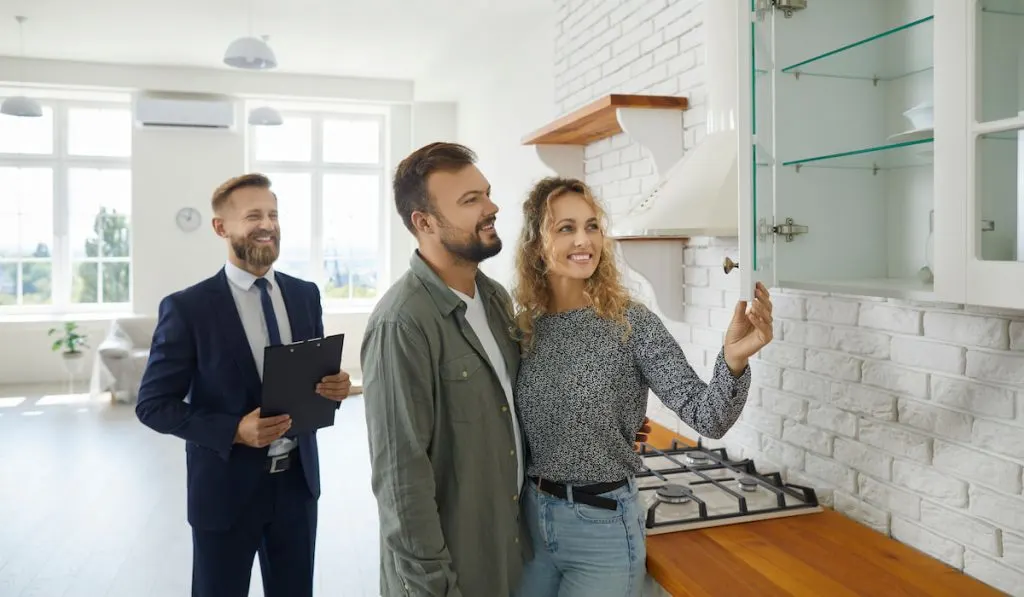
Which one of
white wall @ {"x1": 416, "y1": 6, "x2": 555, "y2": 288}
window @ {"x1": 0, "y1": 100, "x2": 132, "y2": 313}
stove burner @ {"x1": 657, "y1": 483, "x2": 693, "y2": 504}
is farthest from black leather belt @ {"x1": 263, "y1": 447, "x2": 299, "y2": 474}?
window @ {"x1": 0, "y1": 100, "x2": 132, "y2": 313}

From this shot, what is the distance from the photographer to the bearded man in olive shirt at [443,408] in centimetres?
143

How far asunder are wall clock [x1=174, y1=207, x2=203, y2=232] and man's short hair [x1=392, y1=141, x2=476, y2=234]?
7.40 metres

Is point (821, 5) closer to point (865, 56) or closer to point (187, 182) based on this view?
point (865, 56)

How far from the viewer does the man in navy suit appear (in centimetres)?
200

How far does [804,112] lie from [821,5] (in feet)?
0.77

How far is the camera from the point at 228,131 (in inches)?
328

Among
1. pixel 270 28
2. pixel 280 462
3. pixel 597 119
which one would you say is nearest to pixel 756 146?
pixel 597 119

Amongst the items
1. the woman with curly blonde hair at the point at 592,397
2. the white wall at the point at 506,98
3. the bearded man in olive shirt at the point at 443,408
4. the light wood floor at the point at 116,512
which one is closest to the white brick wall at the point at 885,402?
the woman with curly blonde hair at the point at 592,397

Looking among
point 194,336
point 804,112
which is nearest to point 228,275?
point 194,336

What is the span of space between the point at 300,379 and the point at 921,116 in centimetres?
160

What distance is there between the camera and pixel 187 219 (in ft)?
27.0

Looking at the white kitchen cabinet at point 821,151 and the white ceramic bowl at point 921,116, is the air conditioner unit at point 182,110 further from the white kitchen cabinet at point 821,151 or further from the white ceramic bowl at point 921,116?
the white ceramic bowl at point 921,116

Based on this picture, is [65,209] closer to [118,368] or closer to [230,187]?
[118,368]

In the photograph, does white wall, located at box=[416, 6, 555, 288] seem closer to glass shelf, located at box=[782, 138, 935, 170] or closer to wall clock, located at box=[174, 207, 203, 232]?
wall clock, located at box=[174, 207, 203, 232]
